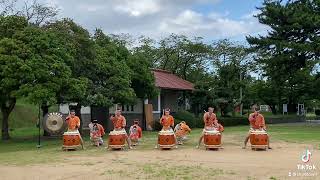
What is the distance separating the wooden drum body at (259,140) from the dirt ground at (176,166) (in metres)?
0.33

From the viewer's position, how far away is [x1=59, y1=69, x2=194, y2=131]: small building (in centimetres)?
3831

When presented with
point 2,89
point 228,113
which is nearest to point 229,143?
point 2,89

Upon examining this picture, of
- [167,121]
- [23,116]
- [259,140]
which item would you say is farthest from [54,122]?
[23,116]

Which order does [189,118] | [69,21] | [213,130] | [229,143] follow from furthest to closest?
[189,118], [69,21], [229,143], [213,130]

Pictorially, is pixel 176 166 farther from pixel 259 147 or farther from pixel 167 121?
pixel 167 121

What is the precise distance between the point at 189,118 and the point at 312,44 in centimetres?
1077

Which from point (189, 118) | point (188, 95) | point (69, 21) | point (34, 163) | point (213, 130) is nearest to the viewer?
point (34, 163)

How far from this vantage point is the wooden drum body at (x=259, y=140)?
19.3m

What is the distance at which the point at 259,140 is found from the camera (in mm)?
19344

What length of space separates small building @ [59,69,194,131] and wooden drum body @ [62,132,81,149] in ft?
44.4

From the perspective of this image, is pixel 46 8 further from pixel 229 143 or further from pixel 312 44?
pixel 312 44

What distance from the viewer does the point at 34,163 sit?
1636 centimetres

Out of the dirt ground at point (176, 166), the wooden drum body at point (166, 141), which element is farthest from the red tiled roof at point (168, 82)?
the dirt ground at point (176, 166)

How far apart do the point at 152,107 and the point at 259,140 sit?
21875 millimetres
